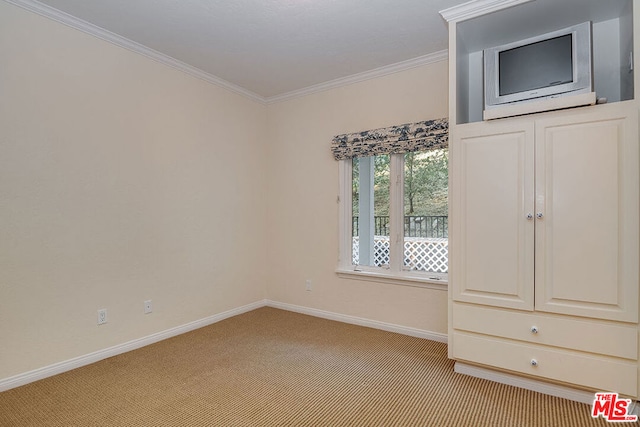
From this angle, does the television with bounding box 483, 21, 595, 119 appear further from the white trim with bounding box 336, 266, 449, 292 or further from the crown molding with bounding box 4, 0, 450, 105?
the white trim with bounding box 336, 266, 449, 292

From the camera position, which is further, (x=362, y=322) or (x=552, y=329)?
(x=362, y=322)

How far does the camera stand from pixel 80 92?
8.55ft

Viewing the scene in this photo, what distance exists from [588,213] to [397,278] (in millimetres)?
1674

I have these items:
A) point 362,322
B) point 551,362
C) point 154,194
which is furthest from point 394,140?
point 154,194

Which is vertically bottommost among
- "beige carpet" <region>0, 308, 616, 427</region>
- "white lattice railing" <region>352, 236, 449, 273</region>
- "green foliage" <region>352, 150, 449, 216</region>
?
"beige carpet" <region>0, 308, 616, 427</region>

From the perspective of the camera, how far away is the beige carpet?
1923 millimetres

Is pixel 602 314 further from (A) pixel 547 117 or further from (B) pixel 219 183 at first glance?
(B) pixel 219 183

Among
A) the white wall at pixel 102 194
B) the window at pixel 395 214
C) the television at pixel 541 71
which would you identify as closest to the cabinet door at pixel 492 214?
the television at pixel 541 71

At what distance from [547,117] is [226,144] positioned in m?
2.95

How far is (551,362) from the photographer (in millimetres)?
2113

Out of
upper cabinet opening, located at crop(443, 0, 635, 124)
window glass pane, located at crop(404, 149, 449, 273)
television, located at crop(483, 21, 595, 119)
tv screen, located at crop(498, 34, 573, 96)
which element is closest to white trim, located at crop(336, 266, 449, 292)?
window glass pane, located at crop(404, 149, 449, 273)

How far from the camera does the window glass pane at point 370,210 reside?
3527 millimetres

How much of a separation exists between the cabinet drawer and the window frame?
0.70 meters

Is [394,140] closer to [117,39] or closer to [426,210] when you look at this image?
[426,210]
